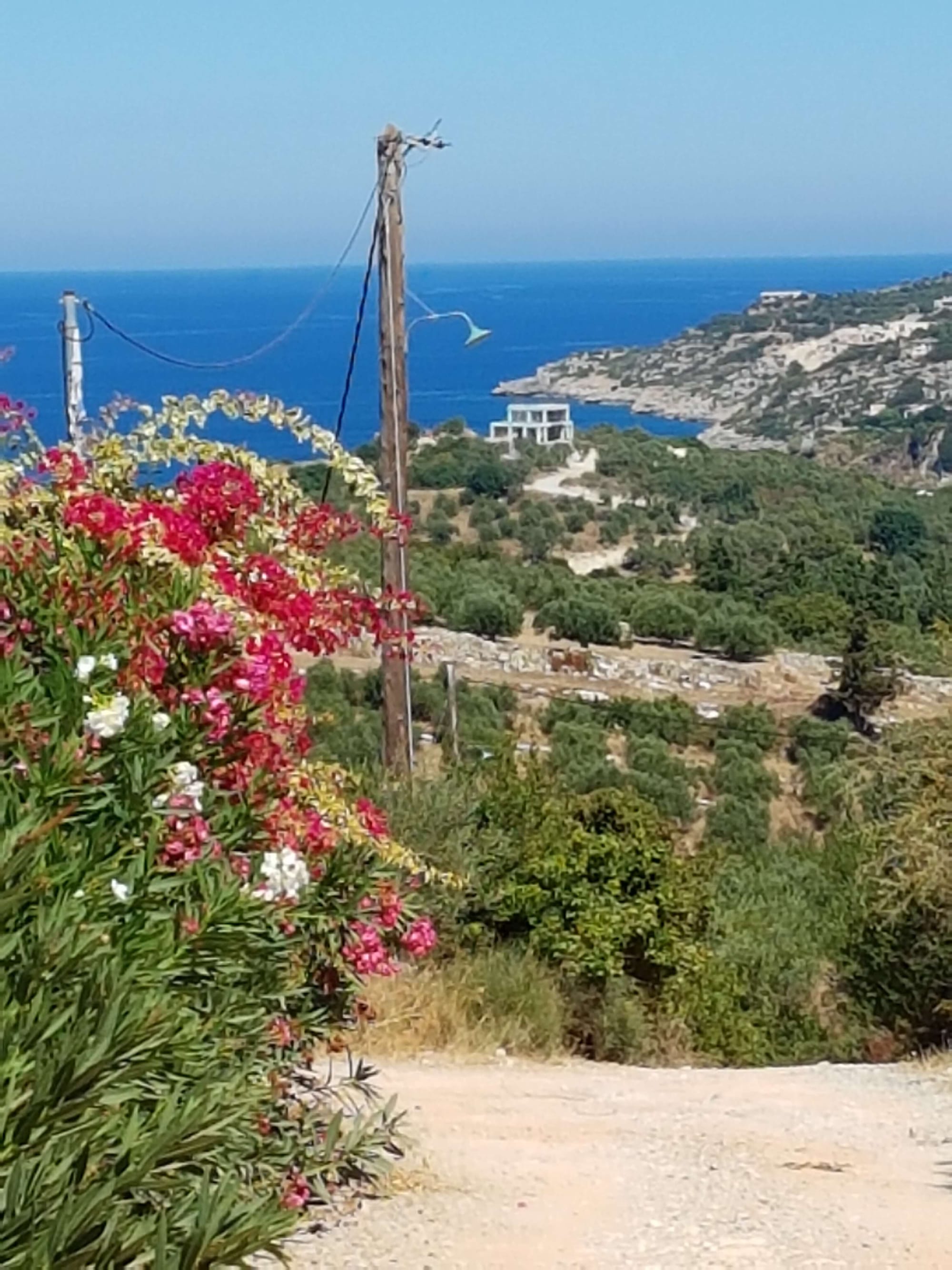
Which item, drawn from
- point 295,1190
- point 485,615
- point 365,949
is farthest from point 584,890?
point 485,615

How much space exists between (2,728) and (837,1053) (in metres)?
9.11

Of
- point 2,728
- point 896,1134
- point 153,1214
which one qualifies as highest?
point 2,728

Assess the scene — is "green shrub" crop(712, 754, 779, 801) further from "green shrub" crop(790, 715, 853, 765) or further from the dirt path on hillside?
the dirt path on hillside

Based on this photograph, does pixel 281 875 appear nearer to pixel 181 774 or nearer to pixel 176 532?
pixel 181 774

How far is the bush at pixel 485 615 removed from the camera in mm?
30938

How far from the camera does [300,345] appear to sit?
368 ft

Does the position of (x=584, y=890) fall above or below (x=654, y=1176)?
below

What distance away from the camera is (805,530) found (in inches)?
1886

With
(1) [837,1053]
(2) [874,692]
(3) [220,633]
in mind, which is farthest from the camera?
(2) [874,692]

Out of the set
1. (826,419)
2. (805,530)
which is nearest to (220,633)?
(805,530)

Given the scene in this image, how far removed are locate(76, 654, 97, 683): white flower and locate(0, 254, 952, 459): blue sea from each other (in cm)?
201

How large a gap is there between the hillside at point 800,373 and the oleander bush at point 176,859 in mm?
70705

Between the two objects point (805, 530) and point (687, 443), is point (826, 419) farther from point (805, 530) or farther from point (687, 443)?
point (805, 530)

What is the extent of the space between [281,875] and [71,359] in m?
3.98
